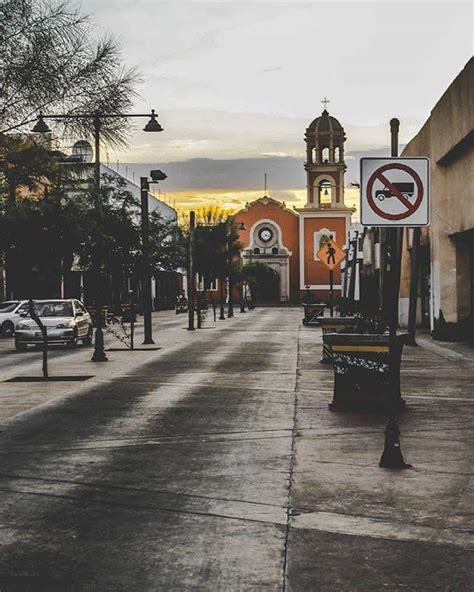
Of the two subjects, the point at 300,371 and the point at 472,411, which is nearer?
the point at 472,411

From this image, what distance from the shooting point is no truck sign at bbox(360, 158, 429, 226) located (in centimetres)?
972

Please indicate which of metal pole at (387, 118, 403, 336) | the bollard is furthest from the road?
metal pole at (387, 118, 403, 336)

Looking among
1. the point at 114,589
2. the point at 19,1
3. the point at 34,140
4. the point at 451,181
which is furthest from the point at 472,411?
the point at 451,181

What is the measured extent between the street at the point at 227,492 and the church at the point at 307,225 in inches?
3525

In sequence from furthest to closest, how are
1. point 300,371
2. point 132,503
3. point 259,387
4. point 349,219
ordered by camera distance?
1. point 349,219
2. point 300,371
3. point 259,387
4. point 132,503

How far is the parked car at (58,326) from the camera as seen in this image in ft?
98.6

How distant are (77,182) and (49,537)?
734 centimetres

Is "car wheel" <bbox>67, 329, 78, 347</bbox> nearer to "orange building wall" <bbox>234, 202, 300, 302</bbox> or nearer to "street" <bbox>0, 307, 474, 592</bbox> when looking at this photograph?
"street" <bbox>0, 307, 474, 592</bbox>

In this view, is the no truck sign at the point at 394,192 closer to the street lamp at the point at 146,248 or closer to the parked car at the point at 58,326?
the street lamp at the point at 146,248

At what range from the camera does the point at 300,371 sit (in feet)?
67.2

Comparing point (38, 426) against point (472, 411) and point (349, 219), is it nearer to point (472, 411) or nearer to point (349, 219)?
point (472, 411)

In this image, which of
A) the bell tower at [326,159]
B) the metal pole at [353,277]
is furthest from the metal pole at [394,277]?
the bell tower at [326,159]

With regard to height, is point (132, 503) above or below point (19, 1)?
below

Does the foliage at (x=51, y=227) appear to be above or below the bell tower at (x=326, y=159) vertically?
below
